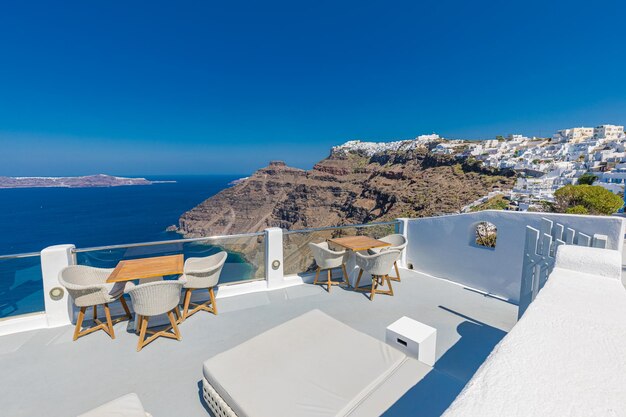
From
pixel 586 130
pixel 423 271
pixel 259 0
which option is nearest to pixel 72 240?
pixel 259 0

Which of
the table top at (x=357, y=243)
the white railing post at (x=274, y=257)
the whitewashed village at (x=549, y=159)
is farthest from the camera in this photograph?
the whitewashed village at (x=549, y=159)

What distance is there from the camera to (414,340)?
2350 mm

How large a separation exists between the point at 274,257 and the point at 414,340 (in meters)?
3.03

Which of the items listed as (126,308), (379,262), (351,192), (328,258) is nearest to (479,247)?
(379,262)

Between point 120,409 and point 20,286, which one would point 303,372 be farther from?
point 20,286

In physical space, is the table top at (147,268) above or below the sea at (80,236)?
above

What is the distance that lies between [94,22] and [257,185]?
48.5 meters

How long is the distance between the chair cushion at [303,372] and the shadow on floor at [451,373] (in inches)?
3.5

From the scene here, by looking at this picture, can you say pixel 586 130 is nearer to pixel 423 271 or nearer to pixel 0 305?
pixel 423 271

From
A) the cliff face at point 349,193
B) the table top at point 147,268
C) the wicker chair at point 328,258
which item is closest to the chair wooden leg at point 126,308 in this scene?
the table top at point 147,268

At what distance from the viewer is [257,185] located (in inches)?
2768

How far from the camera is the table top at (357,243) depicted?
15.5 feet

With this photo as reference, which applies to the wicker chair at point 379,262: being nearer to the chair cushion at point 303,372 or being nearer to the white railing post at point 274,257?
the white railing post at point 274,257

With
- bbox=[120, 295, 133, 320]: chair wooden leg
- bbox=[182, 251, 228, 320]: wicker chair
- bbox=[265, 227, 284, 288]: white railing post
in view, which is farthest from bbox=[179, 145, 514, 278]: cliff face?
bbox=[120, 295, 133, 320]: chair wooden leg
